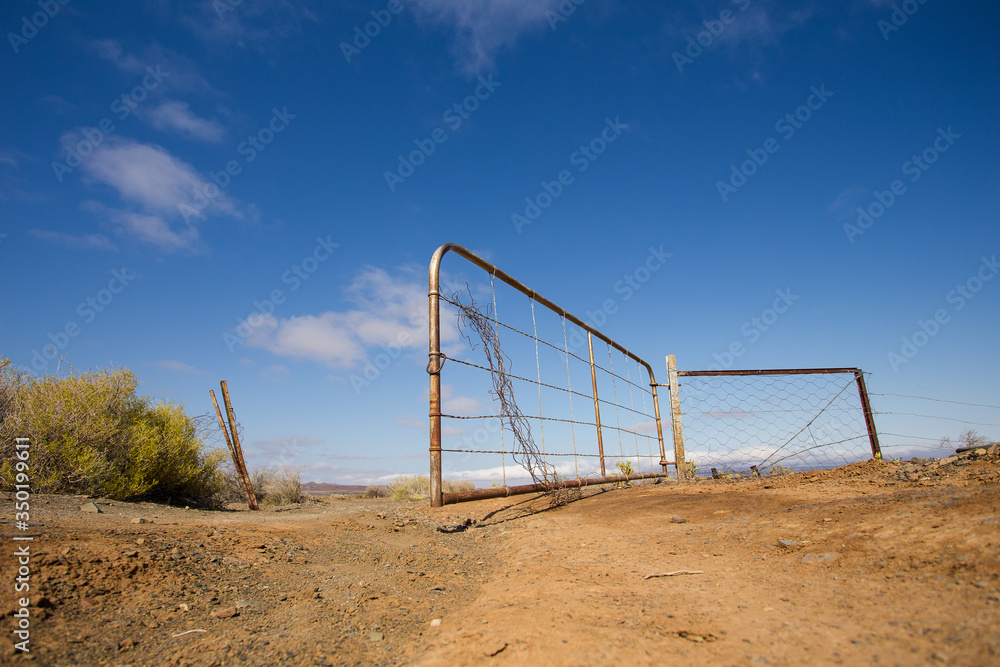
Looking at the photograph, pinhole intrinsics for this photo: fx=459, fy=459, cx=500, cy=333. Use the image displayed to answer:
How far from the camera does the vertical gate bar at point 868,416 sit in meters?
8.30

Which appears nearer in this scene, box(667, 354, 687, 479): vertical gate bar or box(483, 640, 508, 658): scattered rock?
box(483, 640, 508, 658): scattered rock

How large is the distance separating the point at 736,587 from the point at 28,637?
108 inches

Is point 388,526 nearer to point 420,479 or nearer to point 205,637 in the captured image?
point 205,637

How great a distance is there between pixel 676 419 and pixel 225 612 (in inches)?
330

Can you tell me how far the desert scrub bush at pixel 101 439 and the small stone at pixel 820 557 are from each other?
7609mm

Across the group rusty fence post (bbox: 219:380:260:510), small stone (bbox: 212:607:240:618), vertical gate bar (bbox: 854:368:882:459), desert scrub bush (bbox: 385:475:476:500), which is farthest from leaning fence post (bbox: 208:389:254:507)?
vertical gate bar (bbox: 854:368:882:459)

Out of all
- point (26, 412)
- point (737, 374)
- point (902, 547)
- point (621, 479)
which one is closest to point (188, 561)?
point (902, 547)

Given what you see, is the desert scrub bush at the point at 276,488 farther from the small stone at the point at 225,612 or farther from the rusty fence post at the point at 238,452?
the small stone at the point at 225,612

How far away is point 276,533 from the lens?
323 centimetres

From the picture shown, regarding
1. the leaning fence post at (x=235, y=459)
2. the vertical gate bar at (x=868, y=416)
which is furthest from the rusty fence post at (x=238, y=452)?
the vertical gate bar at (x=868, y=416)

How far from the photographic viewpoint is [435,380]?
463 centimetres

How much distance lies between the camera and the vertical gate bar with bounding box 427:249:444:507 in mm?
4500

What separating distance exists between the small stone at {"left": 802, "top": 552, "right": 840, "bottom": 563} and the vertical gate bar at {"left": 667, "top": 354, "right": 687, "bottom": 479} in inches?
274

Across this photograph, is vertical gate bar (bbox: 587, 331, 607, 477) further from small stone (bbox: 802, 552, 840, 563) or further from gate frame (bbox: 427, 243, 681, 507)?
small stone (bbox: 802, 552, 840, 563)
